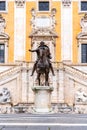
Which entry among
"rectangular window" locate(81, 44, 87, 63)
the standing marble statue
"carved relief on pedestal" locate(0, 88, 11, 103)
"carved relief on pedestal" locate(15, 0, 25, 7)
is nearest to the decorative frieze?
"carved relief on pedestal" locate(15, 0, 25, 7)

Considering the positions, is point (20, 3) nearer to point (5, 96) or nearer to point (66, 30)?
point (66, 30)

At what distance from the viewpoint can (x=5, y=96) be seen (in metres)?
36.8

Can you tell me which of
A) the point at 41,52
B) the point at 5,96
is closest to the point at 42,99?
the point at 41,52

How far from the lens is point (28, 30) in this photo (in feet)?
145

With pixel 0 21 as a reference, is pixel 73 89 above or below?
below

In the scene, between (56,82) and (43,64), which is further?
(56,82)

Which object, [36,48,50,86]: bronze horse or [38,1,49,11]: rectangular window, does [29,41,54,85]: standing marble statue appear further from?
[38,1,49,11]: rectangular window

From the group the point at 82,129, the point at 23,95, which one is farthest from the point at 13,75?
the point at 82,129

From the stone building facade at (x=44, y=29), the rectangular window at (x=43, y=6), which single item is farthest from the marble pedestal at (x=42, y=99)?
the rectangular window at (x=43, y=6)

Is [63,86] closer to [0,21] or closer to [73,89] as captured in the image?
[73,89]

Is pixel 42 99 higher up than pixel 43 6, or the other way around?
pixel 43 6

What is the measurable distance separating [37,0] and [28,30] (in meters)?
2.77

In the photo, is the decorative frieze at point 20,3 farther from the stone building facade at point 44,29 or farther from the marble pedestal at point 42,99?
the marble pedestal at point 42,99

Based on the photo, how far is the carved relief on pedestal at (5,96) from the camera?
36.0 m
